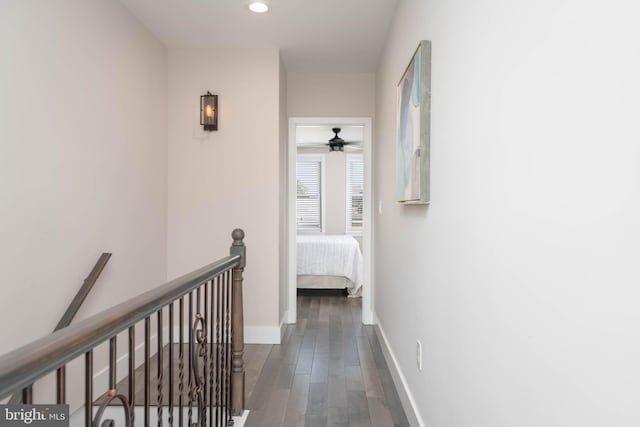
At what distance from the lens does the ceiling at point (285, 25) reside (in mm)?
3044

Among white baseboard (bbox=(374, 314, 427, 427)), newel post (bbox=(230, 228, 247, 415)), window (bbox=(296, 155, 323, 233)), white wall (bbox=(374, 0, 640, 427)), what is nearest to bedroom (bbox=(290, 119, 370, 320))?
window (bbox=(296, 155, 323, 233))

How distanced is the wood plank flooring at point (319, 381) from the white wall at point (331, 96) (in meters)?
2.21

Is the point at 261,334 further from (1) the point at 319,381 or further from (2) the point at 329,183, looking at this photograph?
(2) the point at 329,183

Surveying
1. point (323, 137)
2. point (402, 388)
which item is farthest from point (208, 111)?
point (323, 137)

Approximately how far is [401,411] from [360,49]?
2.91m

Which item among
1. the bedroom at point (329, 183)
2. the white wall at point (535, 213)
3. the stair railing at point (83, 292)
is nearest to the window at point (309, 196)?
the bedroom at point (329, 183)

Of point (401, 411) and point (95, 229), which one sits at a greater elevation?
point (95, 229)

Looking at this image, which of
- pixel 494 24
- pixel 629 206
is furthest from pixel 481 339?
pixel 494 24

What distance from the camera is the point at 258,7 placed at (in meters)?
3.06

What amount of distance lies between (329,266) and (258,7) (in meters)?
3.70

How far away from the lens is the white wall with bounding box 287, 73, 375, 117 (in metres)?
4.57

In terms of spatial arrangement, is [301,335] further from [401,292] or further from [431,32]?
[431,32]

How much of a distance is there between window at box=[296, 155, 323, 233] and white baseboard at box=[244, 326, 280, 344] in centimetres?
479

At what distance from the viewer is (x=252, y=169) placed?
12.8 feet
